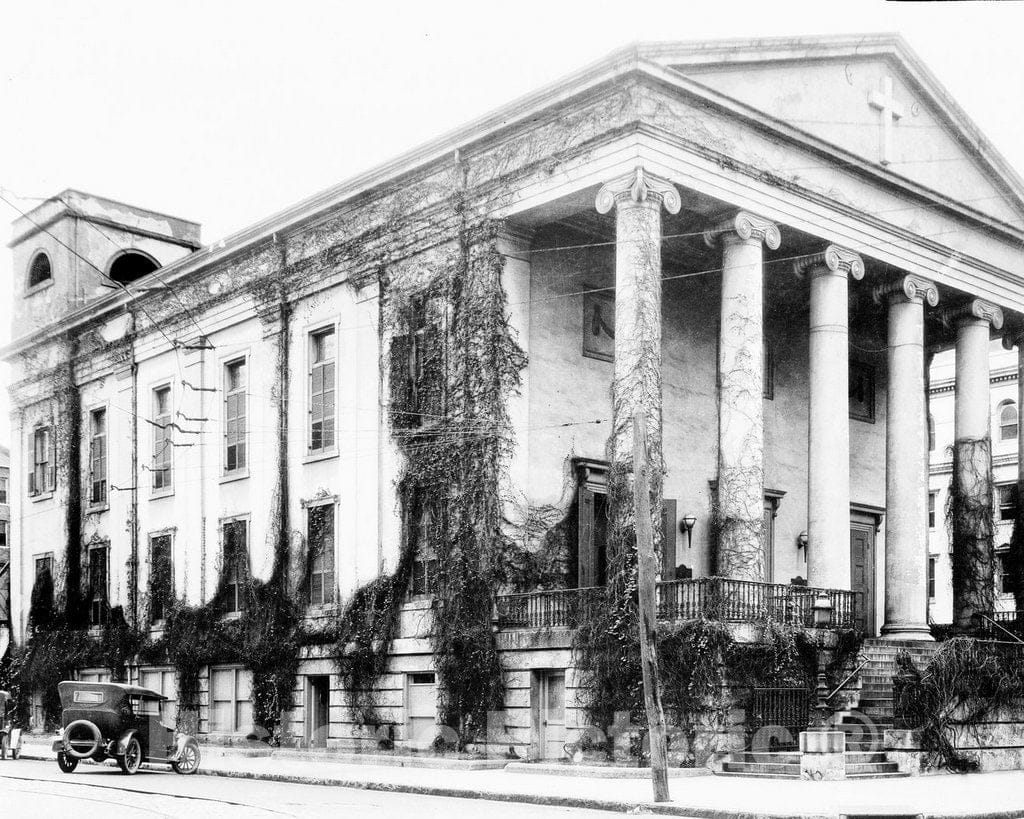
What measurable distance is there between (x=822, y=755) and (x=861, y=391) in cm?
1750

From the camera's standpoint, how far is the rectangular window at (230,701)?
3366cm

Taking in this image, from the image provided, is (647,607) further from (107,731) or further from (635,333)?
(107,731)

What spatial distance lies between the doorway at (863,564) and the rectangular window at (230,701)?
15.9 meters

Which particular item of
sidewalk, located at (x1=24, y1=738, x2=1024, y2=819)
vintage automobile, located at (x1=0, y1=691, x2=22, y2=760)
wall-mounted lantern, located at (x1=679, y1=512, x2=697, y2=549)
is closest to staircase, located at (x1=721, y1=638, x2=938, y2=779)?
sidewalk, located at (x1=24, y1=738, x2=1024, y2=819)

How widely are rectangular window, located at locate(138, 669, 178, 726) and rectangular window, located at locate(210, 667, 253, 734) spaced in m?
1.46

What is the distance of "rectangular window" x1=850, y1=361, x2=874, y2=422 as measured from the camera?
36.5 m

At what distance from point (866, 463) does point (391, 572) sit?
14204 millimetres

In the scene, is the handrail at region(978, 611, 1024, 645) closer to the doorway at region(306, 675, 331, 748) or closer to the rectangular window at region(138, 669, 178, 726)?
the doorway at region(306, 675, 331, 748)

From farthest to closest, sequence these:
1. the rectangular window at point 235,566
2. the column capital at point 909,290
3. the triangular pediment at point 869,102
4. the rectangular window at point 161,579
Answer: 1. the rectangular window at point 161,579
2. the rectangular window at point 235,566
3. the column capital at point 909,290
4. the triangular pediment at point 869,102

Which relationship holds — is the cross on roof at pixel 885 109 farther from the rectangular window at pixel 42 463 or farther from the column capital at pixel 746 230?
the rectangular window at pixel 42 463

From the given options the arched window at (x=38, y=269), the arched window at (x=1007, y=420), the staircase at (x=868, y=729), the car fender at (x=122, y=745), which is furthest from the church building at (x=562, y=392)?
the arched window at (x=1007, y=420)

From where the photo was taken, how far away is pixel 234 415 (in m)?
36.2

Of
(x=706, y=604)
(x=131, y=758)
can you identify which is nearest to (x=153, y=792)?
(x=131, y=758)

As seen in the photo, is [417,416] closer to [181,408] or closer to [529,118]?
[529,118]
